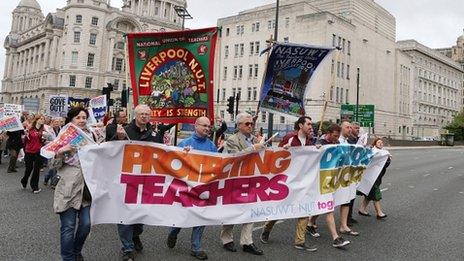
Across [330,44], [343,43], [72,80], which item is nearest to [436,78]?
[343,43]

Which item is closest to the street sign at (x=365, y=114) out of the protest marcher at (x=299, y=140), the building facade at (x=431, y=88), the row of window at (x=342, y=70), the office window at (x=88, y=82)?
the row of window at (x=342, y=70)

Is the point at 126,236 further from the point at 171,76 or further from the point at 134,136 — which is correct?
the point at 171,76

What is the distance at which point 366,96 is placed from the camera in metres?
72.7

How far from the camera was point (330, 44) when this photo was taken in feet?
196

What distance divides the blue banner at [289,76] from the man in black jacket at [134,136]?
2.52 metres

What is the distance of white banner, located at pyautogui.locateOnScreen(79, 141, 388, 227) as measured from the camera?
5.14 meters

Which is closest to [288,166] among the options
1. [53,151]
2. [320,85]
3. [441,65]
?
[53,151]

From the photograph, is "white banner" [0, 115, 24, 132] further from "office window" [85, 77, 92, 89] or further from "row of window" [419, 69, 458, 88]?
"row of window" [419, 69, 458, 88]

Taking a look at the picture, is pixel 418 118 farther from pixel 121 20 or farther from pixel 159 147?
pixel 159 147

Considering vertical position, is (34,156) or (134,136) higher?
(134,136)

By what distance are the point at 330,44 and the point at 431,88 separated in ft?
200

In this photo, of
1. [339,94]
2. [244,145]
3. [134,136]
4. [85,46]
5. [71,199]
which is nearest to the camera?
[71,199]

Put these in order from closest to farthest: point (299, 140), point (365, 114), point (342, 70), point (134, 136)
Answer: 1. point (134, 136)
2. point (299, 140)
3. point (365, 114)
4. point (342, 70)

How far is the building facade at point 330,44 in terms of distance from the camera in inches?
2461
